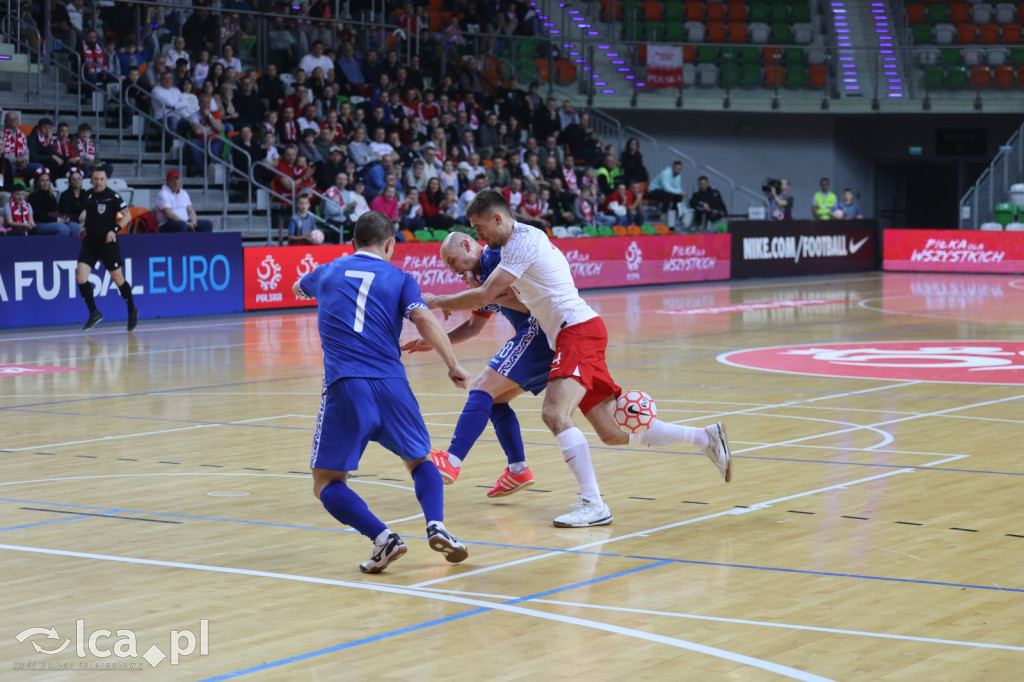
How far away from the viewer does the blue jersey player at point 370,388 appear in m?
6.56

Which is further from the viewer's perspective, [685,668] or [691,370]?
[691,370]

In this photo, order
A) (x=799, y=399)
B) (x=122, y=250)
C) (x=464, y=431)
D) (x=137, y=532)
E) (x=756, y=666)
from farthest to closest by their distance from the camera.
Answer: (x=122, y=250) < (x=799, y=399) < (x=464, y=431) < (x=137, y=532) < (x=756, y=666)

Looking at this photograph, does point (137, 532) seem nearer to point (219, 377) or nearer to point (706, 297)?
point (219, 377)

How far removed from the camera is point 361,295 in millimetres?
6754

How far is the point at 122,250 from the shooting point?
66.9 feet

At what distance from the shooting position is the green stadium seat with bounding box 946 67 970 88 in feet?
117

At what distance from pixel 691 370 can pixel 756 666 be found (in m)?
10.0

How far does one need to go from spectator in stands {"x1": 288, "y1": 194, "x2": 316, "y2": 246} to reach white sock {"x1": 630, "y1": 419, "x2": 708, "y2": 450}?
1561 centimetres

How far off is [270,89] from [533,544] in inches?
785

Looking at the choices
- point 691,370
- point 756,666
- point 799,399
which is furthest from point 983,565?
point 691,370

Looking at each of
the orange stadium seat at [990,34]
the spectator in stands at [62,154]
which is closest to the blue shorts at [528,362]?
the spectator in stands at [62,154]

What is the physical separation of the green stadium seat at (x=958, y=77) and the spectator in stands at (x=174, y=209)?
2144cm

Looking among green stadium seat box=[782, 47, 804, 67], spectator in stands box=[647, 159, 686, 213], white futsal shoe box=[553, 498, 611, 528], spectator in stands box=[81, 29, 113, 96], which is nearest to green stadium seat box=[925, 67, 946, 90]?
green stadium seat box=[782, 47, 804, 67]

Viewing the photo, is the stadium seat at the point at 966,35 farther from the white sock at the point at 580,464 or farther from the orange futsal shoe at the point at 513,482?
the white sock at the point at 580,464
